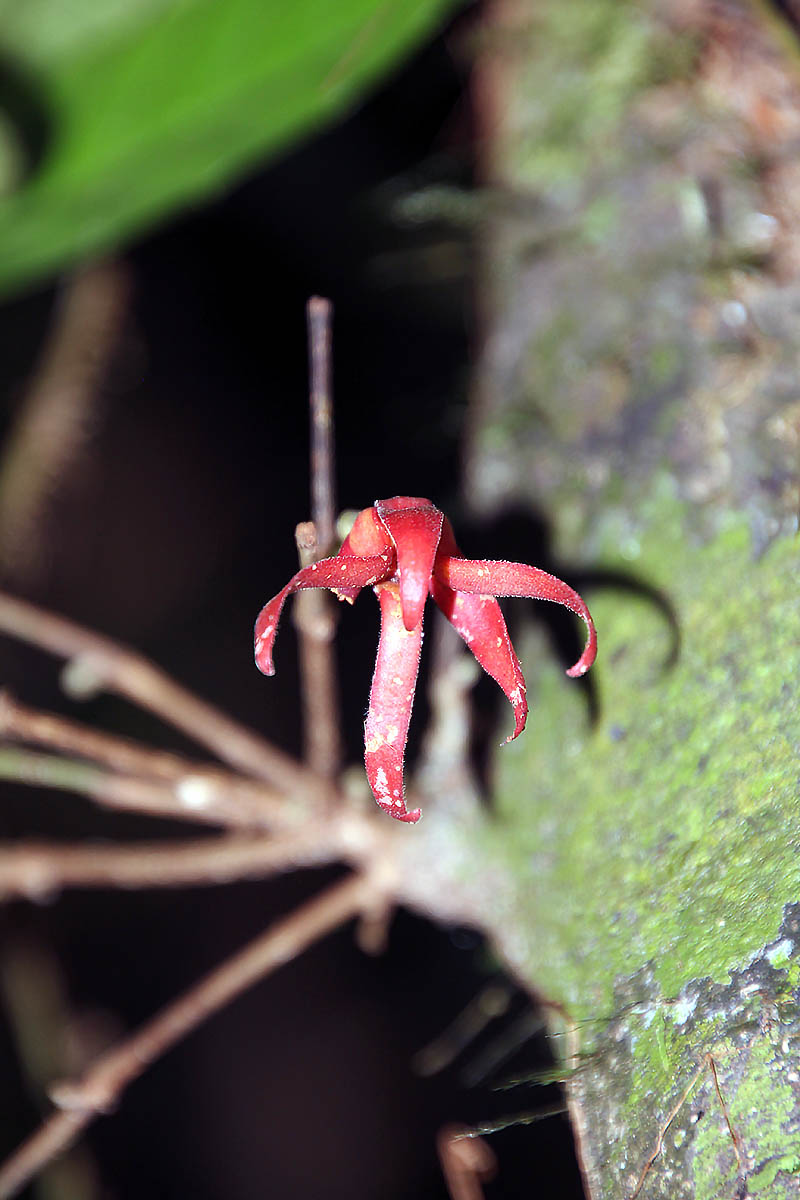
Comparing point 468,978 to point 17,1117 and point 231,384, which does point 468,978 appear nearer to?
point 17,1117

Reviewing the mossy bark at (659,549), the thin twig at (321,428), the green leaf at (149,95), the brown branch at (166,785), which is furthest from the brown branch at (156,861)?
the green leaf at (149,95)

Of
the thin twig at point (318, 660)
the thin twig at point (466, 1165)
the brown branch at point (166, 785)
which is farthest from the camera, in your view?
the brown branch at point (166, 785)

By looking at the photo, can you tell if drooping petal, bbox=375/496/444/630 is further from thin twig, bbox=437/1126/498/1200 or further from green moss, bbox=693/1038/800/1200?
thin twig, bbox=437/1126/498/1200

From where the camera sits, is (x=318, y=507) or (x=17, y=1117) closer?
(x=318, y=507)

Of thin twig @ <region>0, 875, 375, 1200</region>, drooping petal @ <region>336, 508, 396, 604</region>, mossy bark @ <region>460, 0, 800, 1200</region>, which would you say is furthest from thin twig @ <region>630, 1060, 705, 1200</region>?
thin twig @ <region>0, 875, 375, 1200</region>

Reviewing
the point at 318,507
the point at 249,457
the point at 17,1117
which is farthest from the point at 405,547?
the point at 17,1117

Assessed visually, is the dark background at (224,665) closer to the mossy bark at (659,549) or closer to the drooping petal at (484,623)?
the mossy bark at (659,549)

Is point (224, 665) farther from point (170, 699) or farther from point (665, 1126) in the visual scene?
point (665, 1126)
